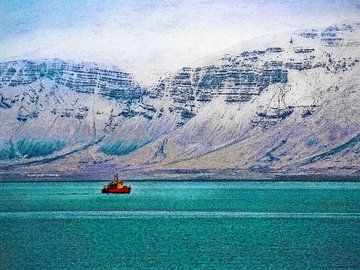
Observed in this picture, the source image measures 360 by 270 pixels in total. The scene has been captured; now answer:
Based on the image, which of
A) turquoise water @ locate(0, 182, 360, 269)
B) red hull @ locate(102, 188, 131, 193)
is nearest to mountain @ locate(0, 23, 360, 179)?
red hull @ locate(102, 188, 131, 193)

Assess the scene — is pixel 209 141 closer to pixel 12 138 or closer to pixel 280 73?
pixel 280 73

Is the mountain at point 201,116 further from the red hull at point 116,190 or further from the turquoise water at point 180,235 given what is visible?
the turquoise water at point 180,235

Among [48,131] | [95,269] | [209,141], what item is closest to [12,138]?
[48,131]

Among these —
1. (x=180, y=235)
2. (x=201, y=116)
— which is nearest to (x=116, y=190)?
(x=180, y=235)

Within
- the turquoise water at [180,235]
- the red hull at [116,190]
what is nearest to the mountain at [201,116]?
the red hull at [116,190]

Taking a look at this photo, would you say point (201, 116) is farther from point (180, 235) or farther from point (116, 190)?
point (180, 235)

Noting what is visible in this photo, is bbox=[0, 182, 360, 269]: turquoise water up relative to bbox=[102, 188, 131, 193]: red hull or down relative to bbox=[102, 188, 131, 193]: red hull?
up

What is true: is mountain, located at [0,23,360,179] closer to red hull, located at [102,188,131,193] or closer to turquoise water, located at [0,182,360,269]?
red hull, located at [102,188,131,193]
